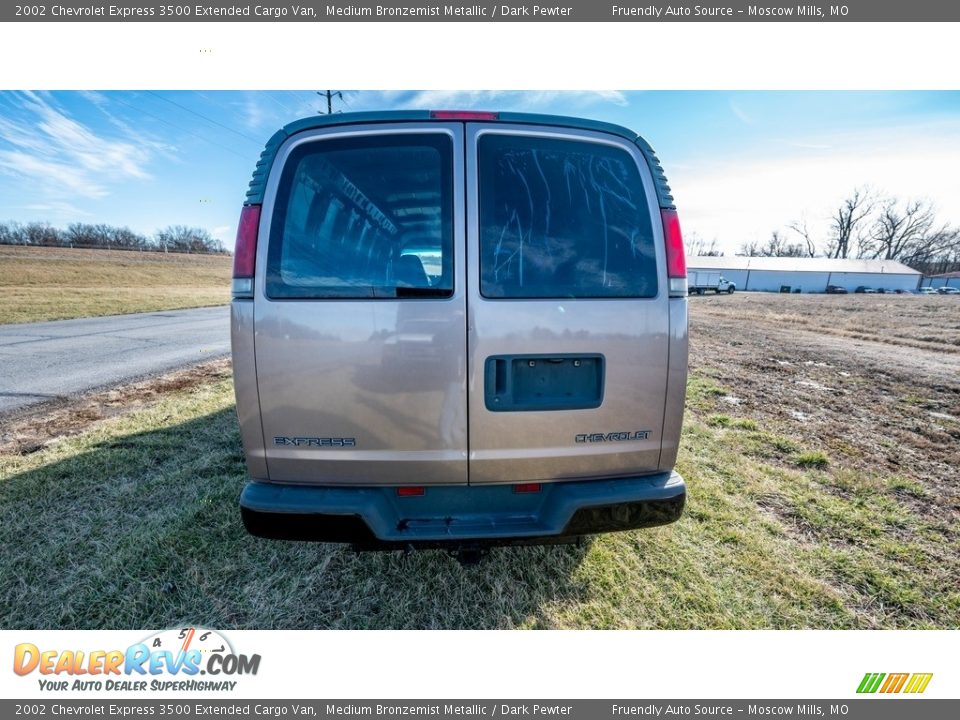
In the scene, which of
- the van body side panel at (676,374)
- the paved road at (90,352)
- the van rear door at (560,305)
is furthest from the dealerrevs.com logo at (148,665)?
the paved road at (90,352)

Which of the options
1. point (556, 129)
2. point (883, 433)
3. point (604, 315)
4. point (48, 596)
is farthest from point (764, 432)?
point (48, 596)

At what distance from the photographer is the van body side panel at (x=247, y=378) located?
1.79m

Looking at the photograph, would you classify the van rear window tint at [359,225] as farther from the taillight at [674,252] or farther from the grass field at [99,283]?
the grass field at [99,283]

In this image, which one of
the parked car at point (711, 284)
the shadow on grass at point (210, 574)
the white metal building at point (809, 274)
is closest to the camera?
the shadow on grass at point (210, 574)

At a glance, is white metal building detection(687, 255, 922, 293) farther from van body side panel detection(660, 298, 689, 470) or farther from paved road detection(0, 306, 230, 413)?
van body side panel detection(660, 298, 689, 470)

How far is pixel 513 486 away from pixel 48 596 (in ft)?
8.26

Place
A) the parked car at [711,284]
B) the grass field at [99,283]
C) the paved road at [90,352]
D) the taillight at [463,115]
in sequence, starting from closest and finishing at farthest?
the taillight at [463,115], the paved road at [90,352], the grass field at [99,283], the parked car at [711,284]

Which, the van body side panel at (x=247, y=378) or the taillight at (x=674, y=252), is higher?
the taillight at (x=674, y=252)

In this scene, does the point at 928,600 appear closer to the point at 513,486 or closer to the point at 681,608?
the point at 681,608

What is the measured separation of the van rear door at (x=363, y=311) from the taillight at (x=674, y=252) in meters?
1.02

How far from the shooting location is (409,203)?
1.91m

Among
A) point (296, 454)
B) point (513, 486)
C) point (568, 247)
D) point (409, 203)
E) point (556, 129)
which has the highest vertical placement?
point (556, 129)

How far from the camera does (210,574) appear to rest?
88.9 inches

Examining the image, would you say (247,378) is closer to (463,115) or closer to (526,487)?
(526,487)
